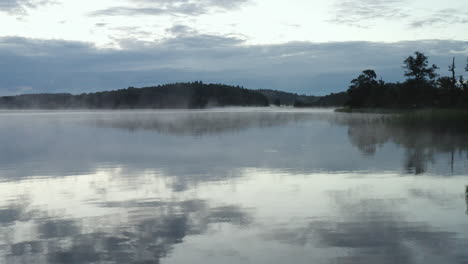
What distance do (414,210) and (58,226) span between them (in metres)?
7.92

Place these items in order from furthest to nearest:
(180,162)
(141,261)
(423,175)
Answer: (180,162) → (423,175) → (141,261)

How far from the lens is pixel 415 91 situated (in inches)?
3816

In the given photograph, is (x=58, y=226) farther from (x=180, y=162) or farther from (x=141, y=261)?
(x=180, y=162)

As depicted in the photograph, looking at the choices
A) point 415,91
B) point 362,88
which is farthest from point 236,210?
point 362,88

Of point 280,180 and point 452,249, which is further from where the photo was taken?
point 280,180

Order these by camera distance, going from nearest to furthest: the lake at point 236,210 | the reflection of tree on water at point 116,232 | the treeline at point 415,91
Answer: the reflection of tree on water at point 116,232
the lake at point 236,210
the treeline at point 415,91

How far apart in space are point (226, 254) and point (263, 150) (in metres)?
18.5

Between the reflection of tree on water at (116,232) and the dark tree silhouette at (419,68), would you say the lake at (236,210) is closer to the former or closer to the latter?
the reflection of tree on water at (116,232)

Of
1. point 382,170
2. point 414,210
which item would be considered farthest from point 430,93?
point 414,210

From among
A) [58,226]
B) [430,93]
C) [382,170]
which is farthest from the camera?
[430,93]

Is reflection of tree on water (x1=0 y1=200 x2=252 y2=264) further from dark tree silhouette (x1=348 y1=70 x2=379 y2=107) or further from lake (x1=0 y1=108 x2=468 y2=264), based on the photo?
dark tree silhouette (x1=348 y1=70 x2=379 y2=107)

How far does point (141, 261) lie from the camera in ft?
26.8

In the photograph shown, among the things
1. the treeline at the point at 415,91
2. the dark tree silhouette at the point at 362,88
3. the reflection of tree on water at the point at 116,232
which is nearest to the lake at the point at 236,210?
the reflection of tree on water at the point at 116,232

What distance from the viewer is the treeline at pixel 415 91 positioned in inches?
3054
